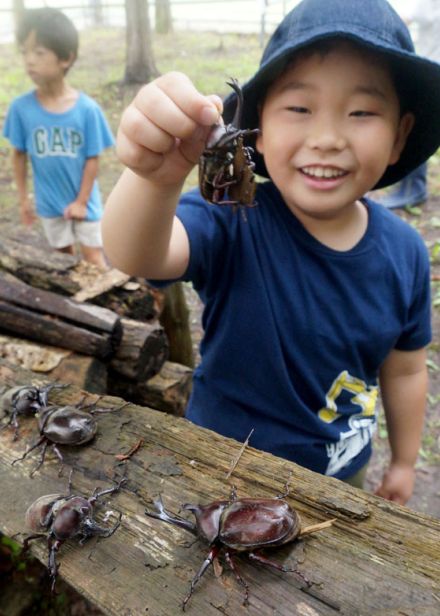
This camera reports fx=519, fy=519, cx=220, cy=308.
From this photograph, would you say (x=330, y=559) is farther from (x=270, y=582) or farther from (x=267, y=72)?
(x=267, y=72)

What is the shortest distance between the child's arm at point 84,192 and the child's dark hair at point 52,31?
2.81ft

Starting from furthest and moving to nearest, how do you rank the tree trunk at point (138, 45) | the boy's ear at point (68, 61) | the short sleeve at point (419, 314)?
the tree trunk at point (138, 45) < the boy's ear at point (68, 61) < the short sleeve at point (419, 314)

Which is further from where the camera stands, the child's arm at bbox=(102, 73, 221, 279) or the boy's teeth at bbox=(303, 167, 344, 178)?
the boy's teeth at bbox=(303, 167, 344, 178)

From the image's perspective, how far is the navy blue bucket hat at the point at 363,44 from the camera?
1.48m

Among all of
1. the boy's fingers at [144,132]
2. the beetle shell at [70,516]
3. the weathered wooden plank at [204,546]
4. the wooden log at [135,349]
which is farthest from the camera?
the wooden log at [135,349]

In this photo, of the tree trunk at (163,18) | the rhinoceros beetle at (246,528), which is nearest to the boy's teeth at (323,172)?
the rhinoceros beetle at (246,528)

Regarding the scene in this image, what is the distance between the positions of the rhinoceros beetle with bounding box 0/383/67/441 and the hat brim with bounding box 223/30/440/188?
1.15m

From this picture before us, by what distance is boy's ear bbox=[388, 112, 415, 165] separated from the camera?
6.01 ft

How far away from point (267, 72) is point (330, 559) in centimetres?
137

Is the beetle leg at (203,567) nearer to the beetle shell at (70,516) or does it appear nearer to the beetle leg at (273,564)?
the beetle leg at (273,564)

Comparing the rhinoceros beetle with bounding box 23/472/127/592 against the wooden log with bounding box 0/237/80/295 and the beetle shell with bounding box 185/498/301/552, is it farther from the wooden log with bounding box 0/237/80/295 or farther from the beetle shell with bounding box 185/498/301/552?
the wooden log with bounding box 0/237/80/295

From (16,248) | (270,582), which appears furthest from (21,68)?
(270,582)

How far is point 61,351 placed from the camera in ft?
7.88

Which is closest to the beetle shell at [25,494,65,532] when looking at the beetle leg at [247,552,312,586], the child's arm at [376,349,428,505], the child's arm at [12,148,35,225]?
the beetle leg at [247,552,312,586]
